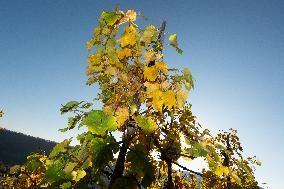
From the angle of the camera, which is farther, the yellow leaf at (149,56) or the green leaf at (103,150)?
the yellow leaf at (149,56)

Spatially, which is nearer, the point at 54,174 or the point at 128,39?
the point at 54,174

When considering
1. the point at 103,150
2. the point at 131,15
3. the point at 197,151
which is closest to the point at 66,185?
the point at 103,150

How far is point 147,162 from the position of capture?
2.33m

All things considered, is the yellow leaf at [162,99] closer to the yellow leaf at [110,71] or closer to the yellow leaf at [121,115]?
the yellow leaf at [121,115]

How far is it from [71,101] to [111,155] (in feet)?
2.90

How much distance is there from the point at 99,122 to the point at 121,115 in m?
0.41

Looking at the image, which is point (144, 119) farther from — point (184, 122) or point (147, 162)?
point (184, 122)

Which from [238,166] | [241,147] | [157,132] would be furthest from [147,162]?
[241,147]

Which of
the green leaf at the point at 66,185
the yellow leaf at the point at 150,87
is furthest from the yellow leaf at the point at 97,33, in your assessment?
the green leaf at the point at 66,185

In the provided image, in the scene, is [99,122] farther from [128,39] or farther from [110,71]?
[128,39]

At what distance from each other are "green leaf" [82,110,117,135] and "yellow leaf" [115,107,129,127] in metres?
0.29

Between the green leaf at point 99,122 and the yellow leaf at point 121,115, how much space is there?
29 centimetres

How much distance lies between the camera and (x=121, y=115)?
220 centimetres

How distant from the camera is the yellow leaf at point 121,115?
2.16m
